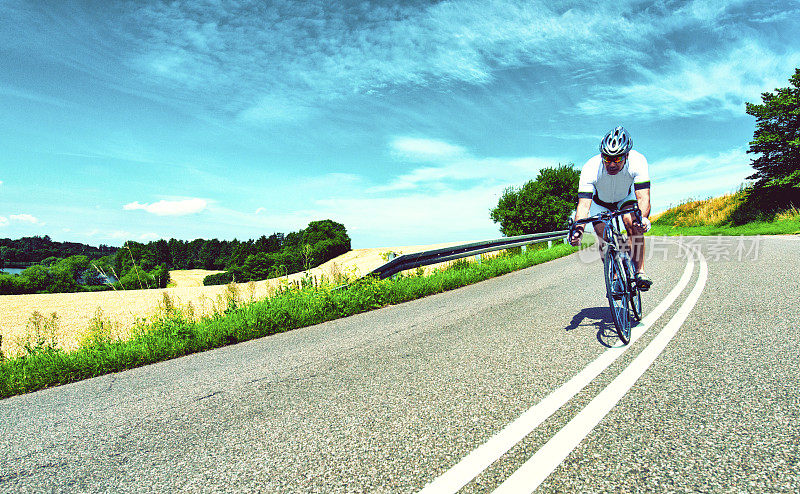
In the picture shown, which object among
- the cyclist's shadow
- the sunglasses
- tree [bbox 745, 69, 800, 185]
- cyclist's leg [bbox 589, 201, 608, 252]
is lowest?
the cyclist's shadow

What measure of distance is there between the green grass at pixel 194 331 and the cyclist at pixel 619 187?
4.71 meters

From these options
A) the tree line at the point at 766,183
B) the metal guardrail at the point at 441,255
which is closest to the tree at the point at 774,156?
the tree line at the point at 766,183

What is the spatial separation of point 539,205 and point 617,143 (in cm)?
3103

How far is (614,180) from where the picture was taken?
15.8ft

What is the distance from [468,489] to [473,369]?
1837mm

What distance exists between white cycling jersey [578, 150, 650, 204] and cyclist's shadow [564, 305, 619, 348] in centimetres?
152

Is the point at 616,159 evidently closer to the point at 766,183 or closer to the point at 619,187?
the point at 619,187

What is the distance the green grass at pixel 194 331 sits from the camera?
5.03 metres

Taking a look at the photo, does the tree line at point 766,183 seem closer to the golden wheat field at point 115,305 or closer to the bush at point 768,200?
the bush at point 768,200

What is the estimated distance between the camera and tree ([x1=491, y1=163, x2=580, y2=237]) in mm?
34031

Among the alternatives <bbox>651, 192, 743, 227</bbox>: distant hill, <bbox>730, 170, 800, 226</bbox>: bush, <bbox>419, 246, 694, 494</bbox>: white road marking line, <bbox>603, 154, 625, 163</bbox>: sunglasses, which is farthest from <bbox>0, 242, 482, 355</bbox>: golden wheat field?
<bbox>651, 192, 743, 227</bbox>: distant hill

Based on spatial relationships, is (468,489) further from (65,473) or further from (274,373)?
(274,373)

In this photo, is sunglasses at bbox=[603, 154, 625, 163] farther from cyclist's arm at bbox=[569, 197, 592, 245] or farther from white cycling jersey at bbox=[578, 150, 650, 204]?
cyclist's arm at bbox=[569, 197, 592, 245]

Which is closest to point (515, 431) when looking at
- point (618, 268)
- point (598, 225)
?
point (618, 268)
